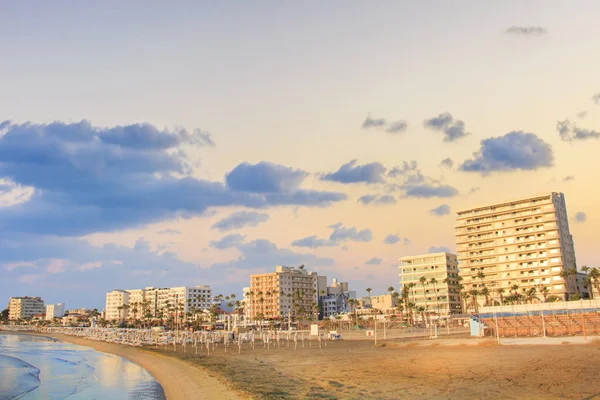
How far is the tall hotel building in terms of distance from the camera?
18988cm

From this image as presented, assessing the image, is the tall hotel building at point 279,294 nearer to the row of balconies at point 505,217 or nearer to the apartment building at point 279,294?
the apartment building at point 279,294

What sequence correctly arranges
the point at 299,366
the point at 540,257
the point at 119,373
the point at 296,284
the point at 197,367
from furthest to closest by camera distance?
the point at 296,284, the point at 540,257, the point at 119,373, the point at 197,367, the point at 299,366

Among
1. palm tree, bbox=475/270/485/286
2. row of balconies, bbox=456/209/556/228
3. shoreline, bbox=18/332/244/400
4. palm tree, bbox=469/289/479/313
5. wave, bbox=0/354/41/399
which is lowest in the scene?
wave, bbox=0/354/41/399

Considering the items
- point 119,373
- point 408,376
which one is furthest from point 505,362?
point 119,373

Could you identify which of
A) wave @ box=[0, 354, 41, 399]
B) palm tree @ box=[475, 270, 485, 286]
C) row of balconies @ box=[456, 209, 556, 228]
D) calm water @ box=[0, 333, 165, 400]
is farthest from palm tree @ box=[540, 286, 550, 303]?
wave @ box=[0, 354, 41, 399]

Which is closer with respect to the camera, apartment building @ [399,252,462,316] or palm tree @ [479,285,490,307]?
palm tree @ [479,285,490,307]

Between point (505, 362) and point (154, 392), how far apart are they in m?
26.5

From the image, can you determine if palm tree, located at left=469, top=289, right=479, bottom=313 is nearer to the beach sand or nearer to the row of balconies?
the row of balconies

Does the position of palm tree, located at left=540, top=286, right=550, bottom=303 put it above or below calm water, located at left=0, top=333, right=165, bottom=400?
above

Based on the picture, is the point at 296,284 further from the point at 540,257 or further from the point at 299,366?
the point at 299,366

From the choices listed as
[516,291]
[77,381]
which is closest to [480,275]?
[516,291]

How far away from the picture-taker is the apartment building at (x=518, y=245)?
10956 cm

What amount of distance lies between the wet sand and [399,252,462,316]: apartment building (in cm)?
9530

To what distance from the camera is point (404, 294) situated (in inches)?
5212
